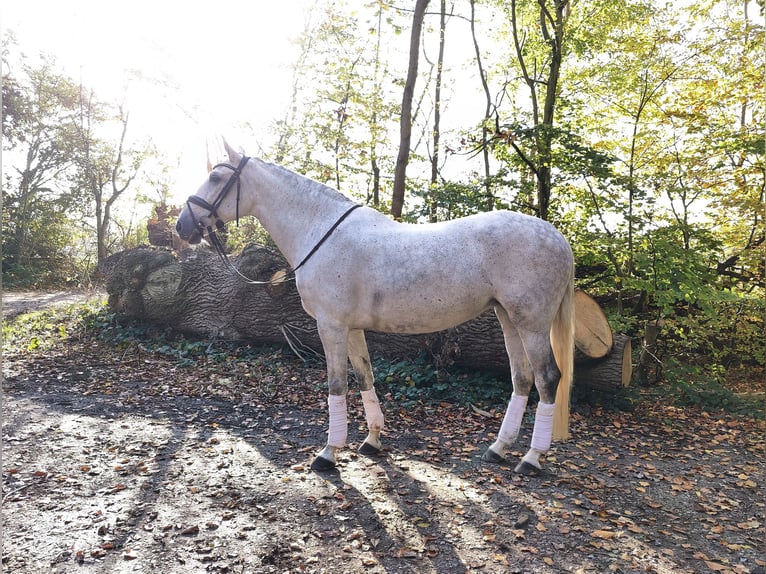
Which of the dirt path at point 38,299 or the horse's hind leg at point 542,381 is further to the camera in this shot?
the dirt path at point 38,299

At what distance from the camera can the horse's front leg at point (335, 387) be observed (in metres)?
3.79

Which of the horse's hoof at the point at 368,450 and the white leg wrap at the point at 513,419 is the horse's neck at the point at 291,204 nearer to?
the horse's hoof at the point at 368,450

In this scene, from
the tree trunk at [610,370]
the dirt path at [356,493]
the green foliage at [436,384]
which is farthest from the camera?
the green foliage at [436,384]

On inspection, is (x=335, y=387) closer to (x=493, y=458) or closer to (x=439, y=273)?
(x=439, y=273)

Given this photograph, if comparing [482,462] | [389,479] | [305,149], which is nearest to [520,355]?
[482,462]

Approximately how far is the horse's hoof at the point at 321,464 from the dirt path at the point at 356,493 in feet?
0.35

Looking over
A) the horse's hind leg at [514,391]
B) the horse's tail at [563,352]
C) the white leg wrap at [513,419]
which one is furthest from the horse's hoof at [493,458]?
the horse's tail at [563,352]

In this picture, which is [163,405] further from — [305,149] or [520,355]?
[305,149]

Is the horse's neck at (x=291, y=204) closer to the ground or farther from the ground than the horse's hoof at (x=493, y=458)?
farther from the ground

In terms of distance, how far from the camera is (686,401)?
6.15m

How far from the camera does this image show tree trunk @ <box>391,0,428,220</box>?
7672mm

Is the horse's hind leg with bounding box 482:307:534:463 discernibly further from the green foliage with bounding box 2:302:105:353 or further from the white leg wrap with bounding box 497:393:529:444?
the green foliage with bounding box 2:302:105:353

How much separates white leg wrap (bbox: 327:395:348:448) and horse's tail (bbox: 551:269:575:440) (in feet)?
5.67

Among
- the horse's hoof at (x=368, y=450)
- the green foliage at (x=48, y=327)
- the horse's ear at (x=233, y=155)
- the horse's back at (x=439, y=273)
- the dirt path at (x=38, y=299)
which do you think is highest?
the horse's ear at (x=233, y=155)
